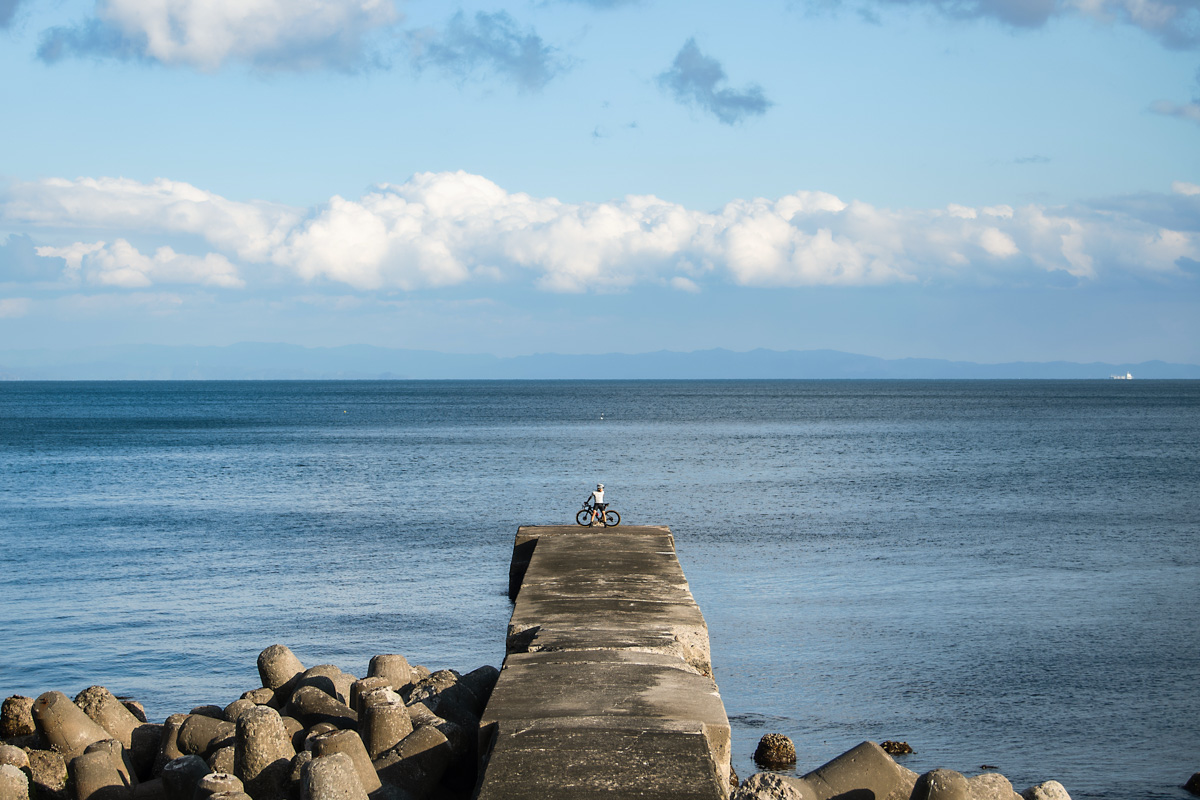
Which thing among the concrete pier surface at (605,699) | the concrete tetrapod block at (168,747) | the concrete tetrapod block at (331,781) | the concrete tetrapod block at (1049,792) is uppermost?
the concrete pier surface at (605,699)

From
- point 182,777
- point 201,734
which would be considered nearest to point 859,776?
point 182,777

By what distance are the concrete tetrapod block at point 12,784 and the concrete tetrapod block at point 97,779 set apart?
32cm

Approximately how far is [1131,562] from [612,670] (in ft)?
65.2

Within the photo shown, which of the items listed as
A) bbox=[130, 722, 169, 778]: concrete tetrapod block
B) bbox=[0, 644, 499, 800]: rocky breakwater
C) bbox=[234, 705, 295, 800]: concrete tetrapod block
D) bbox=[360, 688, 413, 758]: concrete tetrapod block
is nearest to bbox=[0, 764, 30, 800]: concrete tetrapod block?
bbox=[0, 644, 499, 800]: rocky breakwater

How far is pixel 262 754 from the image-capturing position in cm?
678

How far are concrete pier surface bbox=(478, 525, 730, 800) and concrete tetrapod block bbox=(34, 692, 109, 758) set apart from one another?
11.7ft

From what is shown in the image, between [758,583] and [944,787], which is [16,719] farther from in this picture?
[758,583]

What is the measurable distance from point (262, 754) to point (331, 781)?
179 centimetres

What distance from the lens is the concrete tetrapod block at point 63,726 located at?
8453 mm

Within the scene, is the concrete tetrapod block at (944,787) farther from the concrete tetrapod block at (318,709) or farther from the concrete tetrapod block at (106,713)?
the concrete tetrapod block at (106,713)

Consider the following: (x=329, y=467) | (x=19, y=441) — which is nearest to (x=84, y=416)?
(x=19, y=441)

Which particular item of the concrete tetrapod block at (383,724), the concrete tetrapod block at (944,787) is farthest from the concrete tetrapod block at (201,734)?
the concrete tetrapod block at (944,787)

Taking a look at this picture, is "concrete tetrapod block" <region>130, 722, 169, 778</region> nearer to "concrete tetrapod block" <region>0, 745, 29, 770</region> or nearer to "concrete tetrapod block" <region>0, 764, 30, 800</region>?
"concrete tetrapod block" <region>0, 745, 29, 770</region>

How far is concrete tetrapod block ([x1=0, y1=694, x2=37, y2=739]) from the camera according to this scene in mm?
9883
